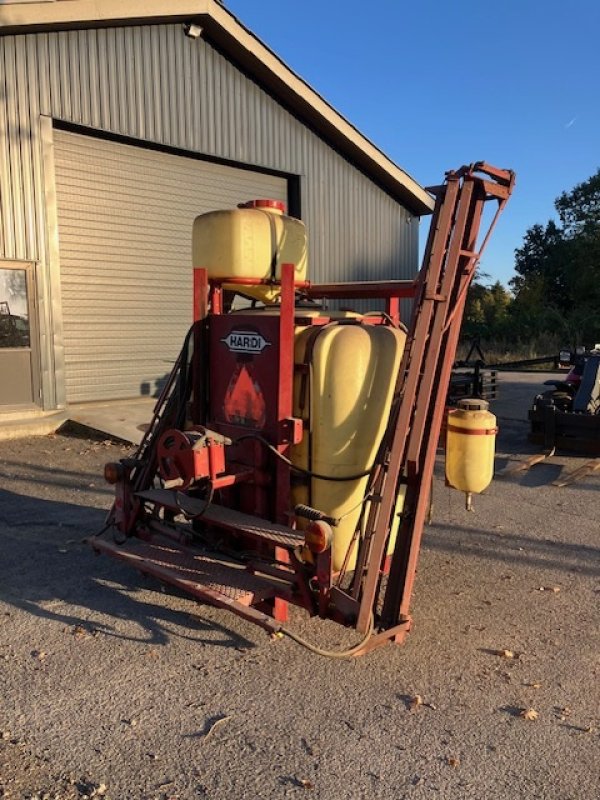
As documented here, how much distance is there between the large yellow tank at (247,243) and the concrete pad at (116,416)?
5.27m

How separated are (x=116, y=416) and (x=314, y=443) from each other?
7675 millimetres

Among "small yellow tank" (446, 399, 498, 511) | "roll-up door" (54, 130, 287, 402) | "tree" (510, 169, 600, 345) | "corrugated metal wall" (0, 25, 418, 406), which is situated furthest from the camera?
"tree" (510, 169, 600, 345)

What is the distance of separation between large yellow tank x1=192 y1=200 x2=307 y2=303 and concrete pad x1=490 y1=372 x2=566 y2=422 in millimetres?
8841

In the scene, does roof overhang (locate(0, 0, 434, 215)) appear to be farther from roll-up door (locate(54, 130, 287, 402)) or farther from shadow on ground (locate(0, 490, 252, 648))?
shadow on ground (locate(0, 490, 252, 648))

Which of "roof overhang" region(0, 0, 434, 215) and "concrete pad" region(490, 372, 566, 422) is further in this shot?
"concrete pad" region(490, 372, 566, 422)

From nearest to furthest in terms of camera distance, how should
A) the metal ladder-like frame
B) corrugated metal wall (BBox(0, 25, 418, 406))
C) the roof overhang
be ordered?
Result: the metal ladder-like frame → the roof overhang → corrugated metal wall (BBox(0, 25, 418, 406))

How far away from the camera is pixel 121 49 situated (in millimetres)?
11398

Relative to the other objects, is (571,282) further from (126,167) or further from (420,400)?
(420,400)

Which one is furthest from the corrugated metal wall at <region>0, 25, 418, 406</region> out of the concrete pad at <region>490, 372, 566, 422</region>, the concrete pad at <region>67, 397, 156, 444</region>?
the concrete pad at <region>490, 372, 566, 422</region>

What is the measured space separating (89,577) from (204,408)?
151 centimetres

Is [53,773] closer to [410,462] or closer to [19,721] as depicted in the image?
[19,721]

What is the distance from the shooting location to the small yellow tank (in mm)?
4293

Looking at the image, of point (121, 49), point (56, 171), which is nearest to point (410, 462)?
point (56, 171)

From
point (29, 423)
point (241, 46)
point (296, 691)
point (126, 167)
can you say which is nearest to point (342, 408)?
point (296, 691)
